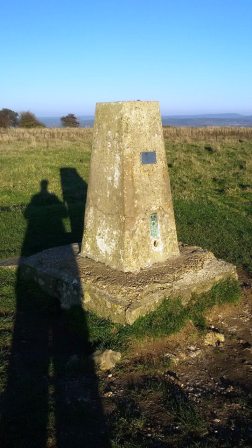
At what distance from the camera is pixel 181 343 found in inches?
212

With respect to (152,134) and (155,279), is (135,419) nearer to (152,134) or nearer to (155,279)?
(155,279)

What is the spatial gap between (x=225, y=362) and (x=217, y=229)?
5154 millimetres

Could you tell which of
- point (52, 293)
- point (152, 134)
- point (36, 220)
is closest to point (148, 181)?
point (152, 134)

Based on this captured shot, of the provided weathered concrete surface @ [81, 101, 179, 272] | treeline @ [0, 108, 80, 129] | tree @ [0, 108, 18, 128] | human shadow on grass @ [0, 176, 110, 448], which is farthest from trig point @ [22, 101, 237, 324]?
tree @ [0, 108, 18, 128]

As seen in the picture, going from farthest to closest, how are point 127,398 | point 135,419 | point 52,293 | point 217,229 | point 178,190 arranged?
point 178,190
point 217,229
point 52,293
point 127,398
point 135,419

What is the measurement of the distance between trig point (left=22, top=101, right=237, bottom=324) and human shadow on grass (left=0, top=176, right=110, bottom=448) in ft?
0.86

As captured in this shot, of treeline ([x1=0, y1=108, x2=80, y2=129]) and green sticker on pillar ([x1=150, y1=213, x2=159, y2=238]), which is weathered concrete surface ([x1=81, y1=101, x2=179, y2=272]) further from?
treeline ([x1=0, y1=108, x2=80, y2=129])

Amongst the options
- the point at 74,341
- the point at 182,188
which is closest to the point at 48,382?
the point at 74,341

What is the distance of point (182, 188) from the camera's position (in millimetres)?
14359

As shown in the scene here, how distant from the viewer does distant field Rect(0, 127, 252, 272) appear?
9367mm

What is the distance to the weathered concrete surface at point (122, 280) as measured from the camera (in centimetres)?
550

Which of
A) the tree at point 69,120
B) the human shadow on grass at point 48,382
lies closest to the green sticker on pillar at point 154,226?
the human shadow on grass at point 48,382

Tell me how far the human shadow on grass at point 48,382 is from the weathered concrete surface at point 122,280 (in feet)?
0.40

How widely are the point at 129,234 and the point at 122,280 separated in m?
0.63
